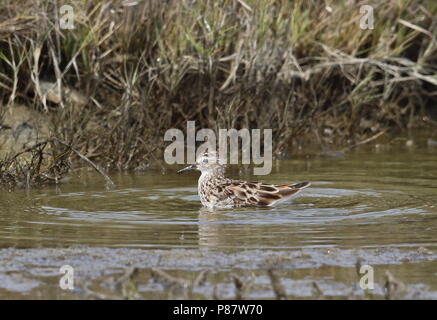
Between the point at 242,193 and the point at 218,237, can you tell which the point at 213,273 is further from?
the point at 242,193

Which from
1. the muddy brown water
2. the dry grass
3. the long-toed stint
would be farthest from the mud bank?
the dry grass

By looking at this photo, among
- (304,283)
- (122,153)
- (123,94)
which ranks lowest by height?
(304,283)

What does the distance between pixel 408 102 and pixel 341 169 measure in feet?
11.6

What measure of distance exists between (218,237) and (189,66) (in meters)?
4.74

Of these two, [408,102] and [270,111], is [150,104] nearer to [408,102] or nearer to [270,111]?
[270,111]

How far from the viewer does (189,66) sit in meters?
12.0

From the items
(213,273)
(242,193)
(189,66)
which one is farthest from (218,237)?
(189,66)

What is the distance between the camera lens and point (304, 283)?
616 cm

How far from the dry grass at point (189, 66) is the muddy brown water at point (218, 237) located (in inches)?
32.9

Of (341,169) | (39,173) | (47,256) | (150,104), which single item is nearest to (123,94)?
(150,104)

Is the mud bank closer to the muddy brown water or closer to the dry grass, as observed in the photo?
the muddy brown water

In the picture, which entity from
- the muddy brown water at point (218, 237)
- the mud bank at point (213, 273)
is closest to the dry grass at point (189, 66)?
the muddy brown water at point (218, 237)

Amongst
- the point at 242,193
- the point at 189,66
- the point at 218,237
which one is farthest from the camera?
the point at 189,66

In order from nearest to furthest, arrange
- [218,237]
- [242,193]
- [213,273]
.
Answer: [213,273] < [218,237] < [242,193]
